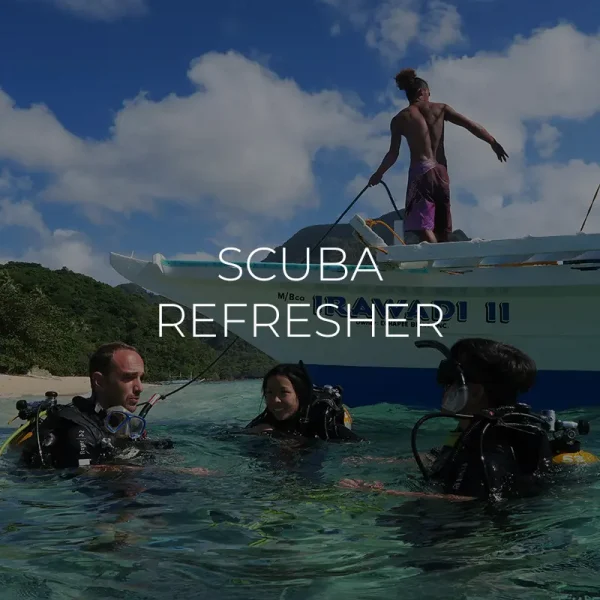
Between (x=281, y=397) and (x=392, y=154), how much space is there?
3.78 meters

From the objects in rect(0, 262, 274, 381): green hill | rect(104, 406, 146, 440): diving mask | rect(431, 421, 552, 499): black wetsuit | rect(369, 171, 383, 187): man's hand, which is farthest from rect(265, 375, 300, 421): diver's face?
rect(0, 262, 274, 381): green hill

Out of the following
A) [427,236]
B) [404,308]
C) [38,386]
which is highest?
[427,236]

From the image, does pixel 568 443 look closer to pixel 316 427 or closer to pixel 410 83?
pixel 316 427

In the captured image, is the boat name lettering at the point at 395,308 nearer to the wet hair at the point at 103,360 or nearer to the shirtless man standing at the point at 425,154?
the shirtless man standing at the point at 425,154

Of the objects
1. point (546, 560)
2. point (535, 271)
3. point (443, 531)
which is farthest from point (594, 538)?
point (535, 271)

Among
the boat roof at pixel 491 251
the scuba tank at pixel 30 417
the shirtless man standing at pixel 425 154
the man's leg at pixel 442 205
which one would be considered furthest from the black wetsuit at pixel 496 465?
the man's leg at pixel 442 205

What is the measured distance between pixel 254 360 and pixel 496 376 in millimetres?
32740

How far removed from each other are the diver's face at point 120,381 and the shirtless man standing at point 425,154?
14.5ft

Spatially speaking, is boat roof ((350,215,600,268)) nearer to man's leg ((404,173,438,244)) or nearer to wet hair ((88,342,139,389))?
man's leg ((404,173,438,244))

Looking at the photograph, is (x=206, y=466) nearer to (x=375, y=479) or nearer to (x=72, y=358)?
(x=375, y=479)

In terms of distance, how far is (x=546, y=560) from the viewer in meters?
2.46

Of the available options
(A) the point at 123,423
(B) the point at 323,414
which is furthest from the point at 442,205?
(A) the point at 123,423

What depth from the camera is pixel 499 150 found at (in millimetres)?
7637

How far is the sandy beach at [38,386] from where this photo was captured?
637 inches
